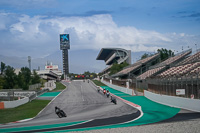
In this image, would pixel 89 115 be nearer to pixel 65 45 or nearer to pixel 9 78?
pixel 9 78

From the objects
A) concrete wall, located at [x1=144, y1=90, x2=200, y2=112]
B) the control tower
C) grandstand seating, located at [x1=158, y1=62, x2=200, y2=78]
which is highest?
the control tower

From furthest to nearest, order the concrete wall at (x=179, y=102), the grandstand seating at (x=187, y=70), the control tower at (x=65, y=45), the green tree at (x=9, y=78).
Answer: the control tower at (x=65, y=45) → the green tree at (x=9, y=78) → the grandstand seating at (x=187, y=70) → the concrete wall at (x=179, y=102)

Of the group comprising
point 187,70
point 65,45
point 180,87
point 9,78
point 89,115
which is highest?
point 65,45

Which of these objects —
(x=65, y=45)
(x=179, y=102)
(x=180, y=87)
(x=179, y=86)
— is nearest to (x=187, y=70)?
(x=179, y=86)

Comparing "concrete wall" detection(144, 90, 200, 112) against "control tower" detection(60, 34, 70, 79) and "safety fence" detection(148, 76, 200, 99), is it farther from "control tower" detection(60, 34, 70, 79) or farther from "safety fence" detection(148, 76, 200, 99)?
"control tower" detection(60, 34, 70, 79)

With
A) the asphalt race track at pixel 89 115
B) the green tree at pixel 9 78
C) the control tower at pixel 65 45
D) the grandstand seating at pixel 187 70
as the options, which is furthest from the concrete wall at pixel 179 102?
the control tower at pixel 65 45

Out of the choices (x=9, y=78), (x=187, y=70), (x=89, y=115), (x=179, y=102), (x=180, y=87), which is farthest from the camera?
(x=9, y=78)

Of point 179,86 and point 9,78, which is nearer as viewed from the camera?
point 179,86

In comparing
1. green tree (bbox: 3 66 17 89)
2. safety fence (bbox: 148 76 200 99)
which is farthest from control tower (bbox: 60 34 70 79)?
safety fence (bbox: 148 76 200 99)

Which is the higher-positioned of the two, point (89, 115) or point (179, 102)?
point (179, 102)

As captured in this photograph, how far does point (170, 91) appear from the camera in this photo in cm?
2728

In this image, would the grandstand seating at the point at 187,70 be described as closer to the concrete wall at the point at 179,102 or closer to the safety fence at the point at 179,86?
the safety fence at the point at 179,86

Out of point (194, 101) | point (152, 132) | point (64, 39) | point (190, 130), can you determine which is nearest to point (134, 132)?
point (152, 132)

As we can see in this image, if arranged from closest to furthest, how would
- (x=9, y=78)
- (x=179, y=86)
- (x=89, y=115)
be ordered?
1. (x=89, y=115)
2. (x=179, y=86)
3. (x=9, y=78)
